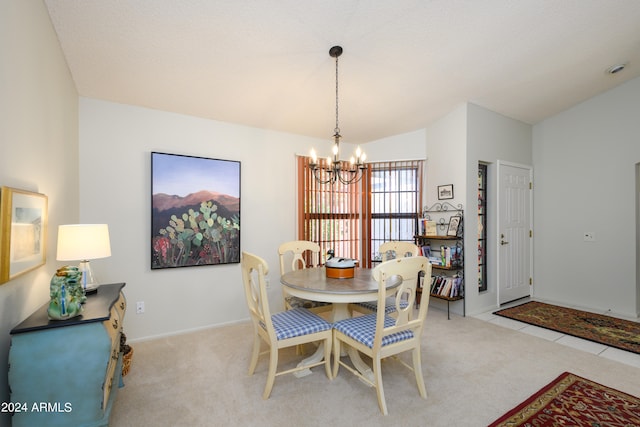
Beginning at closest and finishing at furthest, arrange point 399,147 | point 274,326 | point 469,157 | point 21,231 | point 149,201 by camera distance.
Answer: point 21,231 < point 274,326 < point 149,201 < point 469,157 < point 399,147

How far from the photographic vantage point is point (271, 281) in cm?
393

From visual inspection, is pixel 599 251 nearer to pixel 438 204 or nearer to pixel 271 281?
pixel 438 204

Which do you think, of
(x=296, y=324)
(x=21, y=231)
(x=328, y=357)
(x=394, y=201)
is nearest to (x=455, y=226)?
(x=394, y=201)

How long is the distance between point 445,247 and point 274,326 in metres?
2.61

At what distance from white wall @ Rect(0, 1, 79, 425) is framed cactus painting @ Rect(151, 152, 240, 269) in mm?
793

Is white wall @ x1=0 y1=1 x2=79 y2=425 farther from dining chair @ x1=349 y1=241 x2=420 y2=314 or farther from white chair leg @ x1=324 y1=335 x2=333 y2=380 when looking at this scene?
dining chair @ x1=349 y1=241 x2=420 y2=314

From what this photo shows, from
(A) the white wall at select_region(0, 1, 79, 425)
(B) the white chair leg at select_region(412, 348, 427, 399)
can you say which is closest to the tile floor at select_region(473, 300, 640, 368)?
(B) the white chair leg at select_region(412, 348, 427, 399)

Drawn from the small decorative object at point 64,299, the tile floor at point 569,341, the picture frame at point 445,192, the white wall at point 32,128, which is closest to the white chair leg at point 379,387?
the small decorative object at point 64,299

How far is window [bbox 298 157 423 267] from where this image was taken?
14.3ft

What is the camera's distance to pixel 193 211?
332 cm

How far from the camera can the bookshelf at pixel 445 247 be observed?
378cm

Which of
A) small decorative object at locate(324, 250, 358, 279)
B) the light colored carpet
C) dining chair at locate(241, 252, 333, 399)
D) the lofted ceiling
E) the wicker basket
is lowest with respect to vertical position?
the light colored carpet

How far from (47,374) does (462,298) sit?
3.95 metres

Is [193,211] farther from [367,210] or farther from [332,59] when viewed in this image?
[367,210]
